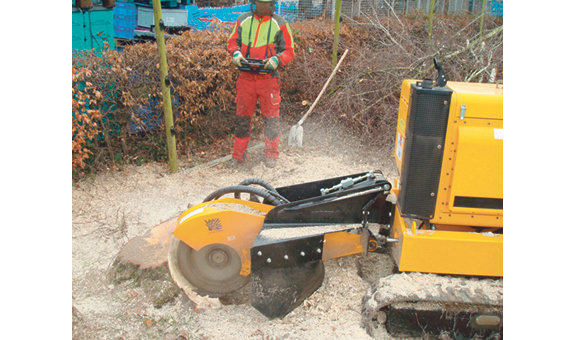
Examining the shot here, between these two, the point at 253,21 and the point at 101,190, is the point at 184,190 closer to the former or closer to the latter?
the point at 101,190

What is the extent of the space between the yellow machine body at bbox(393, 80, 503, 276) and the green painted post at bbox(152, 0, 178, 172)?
10.7 ft

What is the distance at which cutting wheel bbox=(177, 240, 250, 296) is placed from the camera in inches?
123

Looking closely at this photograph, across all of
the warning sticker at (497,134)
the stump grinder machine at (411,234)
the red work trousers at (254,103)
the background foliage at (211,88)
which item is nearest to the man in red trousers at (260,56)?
the red work trousers at (254,103)

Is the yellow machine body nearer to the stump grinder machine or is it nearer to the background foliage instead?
the stump grinder machine

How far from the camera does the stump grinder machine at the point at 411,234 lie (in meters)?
2.46

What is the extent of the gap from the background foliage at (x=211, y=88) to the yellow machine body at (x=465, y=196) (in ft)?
9.08

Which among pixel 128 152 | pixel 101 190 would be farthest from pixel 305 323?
pixel 128 152

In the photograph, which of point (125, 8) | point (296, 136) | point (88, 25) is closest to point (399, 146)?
point (296, 136)

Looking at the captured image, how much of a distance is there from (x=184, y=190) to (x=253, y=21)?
2.42 metres

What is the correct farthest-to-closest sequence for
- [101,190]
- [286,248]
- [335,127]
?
[335,127] → [101,190] → [286,248]

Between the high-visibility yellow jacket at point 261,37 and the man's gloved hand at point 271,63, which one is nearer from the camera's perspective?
the man's gloved hand at point 271,63

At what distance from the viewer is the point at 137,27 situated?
35.4ft

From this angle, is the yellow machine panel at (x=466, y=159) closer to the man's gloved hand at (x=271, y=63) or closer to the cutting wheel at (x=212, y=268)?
the cutting wheel at (x=212, y=268)

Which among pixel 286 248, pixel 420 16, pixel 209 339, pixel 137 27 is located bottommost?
pixel 209 339
